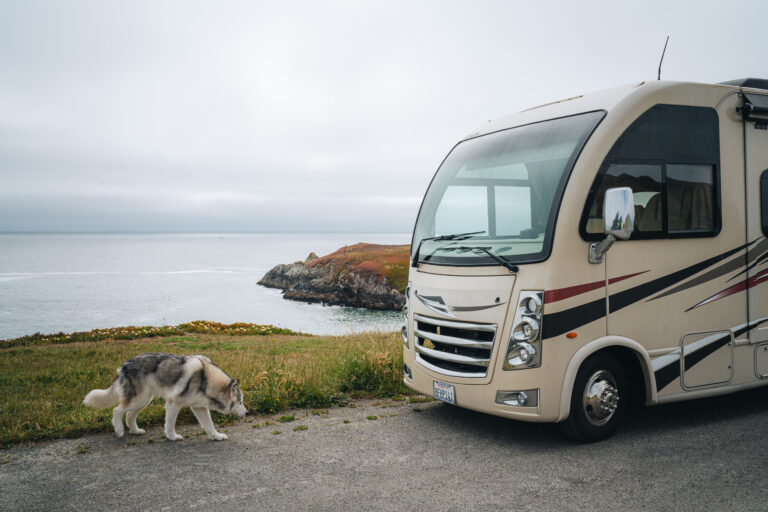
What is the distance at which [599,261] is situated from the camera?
4.95 m

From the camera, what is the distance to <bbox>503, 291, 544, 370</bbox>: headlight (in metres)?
4.75

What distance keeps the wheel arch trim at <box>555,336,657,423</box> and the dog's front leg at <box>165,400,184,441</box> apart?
3.66 m

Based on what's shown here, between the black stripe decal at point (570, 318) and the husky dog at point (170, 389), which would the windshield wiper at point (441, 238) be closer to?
the black stripe decal at point (570, 318)

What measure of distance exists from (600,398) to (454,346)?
1.46 m

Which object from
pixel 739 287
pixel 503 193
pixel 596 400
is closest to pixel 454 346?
pixel 596 400

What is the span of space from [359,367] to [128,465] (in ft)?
11.0

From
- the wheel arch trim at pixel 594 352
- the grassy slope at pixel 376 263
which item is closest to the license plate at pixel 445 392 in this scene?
the wheel arch trim at pixel 594 352

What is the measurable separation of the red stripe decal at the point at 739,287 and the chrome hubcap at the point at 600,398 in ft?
3.89

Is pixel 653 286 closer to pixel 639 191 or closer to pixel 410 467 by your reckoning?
pixel 639 191

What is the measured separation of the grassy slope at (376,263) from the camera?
6412 centimetres

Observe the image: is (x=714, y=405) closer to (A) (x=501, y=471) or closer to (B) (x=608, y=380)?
(B) (x=608, y=380)

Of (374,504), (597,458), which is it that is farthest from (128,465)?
(597,458)

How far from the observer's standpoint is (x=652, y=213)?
17.5 feet

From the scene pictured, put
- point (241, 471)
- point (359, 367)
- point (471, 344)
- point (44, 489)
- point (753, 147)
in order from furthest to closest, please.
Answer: point (359, 367) < point (753, 147) < point (471, 344) < point (241, 471) < point (44, 489)
